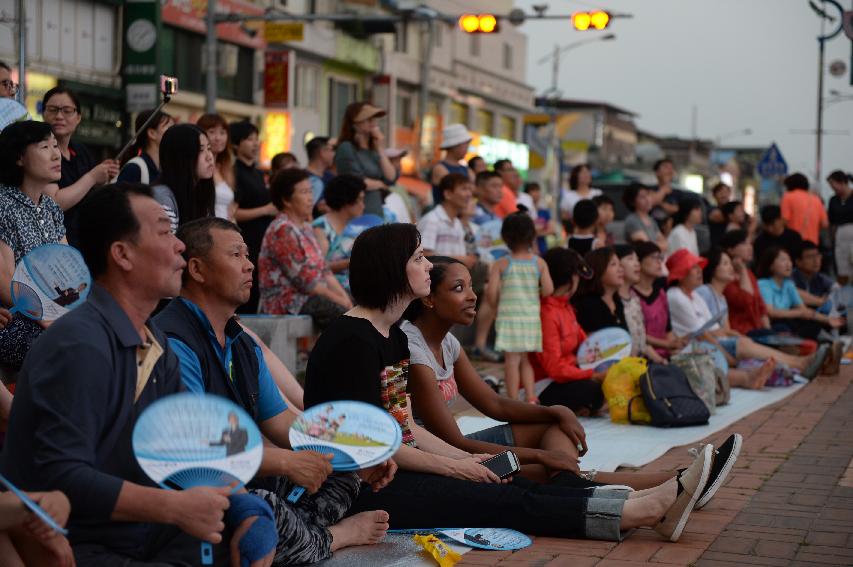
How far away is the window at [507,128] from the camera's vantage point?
178 feet

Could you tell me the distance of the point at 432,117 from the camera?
42.4m

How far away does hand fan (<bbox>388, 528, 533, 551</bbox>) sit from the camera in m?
5.52

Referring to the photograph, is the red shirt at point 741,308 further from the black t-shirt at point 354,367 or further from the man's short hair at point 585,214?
the black t-shirt at point 354,367

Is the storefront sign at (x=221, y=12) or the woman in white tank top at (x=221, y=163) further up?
the storefront sign at (x=221, y=12)

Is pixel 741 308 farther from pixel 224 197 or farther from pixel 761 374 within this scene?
pixel 224 197

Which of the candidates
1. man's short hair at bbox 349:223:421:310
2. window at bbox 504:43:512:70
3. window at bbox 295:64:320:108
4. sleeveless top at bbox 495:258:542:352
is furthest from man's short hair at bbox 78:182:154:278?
window at bbox 504:43:512:70

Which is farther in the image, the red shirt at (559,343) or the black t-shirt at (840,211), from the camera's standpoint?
the black t-shirt at (840,211)

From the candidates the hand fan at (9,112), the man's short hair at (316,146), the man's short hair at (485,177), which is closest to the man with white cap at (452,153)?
the man's short hair at (485,177)

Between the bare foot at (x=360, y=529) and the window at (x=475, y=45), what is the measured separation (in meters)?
45.3

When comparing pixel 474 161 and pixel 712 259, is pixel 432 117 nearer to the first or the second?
pixel 474 161

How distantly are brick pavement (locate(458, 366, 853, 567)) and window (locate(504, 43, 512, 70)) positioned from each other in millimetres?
46276

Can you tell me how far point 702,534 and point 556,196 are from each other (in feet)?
107

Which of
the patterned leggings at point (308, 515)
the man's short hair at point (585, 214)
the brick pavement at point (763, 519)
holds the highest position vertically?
the man's short hair at point (585, 214)

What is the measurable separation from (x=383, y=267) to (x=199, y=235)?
932 mm
